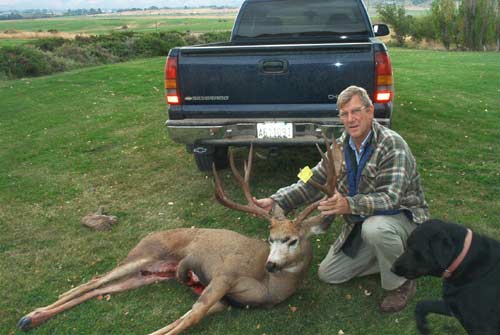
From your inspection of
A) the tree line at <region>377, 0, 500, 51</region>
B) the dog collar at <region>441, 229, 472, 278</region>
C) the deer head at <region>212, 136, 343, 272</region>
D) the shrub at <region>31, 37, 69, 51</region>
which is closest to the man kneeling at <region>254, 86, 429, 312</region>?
the deer head at <region>212, 136, 343, 272</region>

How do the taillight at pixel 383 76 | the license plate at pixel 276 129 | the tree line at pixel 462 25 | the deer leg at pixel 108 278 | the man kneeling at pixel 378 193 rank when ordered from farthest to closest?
the tree line at pixel 462 25 < the license plate at pixel 276 129 < the taillight at pixel 383 76 < the deer leg at pixel 108 278 < the man kneeling at pixel 378 193

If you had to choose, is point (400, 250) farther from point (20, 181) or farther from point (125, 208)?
point (20, 181)

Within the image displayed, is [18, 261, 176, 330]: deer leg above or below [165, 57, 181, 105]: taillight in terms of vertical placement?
below

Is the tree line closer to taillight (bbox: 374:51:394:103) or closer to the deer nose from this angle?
taillight (bbox: 374:51:394:103)

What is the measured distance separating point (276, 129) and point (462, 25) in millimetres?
36915

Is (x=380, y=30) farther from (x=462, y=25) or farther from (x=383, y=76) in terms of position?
(x=462, y=25)

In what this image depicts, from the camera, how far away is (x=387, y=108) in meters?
5.46

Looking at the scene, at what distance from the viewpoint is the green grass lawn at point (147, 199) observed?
4043 millimetres

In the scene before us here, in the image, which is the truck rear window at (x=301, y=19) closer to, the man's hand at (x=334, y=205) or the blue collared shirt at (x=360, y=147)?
the blue collared shirt at (x=360, y=147)

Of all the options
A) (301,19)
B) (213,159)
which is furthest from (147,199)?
(301,19)

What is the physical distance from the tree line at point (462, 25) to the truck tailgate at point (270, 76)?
35.6 m

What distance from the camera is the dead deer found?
3.88 meters

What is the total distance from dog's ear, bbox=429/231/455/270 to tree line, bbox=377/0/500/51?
37.9m

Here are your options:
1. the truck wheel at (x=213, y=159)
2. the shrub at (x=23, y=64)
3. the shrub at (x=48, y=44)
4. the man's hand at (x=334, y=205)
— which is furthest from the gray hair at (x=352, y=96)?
the shrub at (x=48, y=44)
